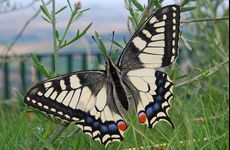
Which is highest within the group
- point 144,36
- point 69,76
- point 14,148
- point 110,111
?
point 144,36

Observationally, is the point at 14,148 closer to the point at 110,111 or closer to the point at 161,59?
the point at 110,111

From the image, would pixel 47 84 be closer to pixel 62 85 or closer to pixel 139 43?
pixel 62 85

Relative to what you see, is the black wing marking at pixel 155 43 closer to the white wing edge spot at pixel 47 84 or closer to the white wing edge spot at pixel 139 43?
the white wing edge spot at pixel 139 43

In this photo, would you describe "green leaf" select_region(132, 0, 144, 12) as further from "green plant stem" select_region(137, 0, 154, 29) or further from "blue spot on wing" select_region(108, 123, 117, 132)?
"blue spot on wing" select_region(108, 123, 117, 132)

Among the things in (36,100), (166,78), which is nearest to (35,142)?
(36,100)

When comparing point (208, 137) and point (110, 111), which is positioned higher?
point (110, 111)

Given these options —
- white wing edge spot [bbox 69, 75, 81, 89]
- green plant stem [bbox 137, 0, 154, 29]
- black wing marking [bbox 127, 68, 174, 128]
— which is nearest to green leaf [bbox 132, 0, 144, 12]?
green plant stem [bbox 137, 0, 154, 29]

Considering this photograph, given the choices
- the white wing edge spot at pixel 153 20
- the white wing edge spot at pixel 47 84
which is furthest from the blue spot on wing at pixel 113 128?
the white wing edge spot at pixel 153 20
